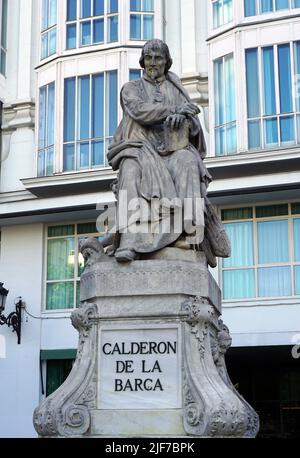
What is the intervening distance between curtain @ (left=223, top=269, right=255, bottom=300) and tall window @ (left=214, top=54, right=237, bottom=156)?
10.3 feet

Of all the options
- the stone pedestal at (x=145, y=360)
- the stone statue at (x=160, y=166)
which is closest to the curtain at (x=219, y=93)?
the stone statue at (x=160, y=166)

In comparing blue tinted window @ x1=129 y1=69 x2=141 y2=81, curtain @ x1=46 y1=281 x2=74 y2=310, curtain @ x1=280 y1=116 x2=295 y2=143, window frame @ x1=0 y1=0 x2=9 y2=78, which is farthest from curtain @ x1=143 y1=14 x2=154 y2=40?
curtain @ x1=46 y1=281 x2=74 y2=310

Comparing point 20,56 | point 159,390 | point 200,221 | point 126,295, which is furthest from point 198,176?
point 20,56

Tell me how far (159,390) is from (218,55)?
1566cm

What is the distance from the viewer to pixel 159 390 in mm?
7984

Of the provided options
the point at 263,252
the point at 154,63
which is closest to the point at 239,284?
the point at 263,252

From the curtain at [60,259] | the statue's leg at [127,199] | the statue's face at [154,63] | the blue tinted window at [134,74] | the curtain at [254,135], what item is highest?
the blue tinted window at [134,74]

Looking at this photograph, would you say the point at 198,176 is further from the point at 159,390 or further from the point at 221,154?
the point at 221,154

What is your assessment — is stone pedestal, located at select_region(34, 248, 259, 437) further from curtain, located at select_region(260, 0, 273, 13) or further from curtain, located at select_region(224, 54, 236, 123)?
curtain, located at select_region(260, 0, 273, 13)

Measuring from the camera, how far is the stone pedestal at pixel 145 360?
7809 millimetres

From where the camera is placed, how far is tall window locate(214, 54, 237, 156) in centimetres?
2148

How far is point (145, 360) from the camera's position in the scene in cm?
811

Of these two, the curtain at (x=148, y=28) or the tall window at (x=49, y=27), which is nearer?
the curtain at (x=148, y=28)

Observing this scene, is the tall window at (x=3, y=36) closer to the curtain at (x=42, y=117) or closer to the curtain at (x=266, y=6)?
the curtain at (x=42, y=117)
